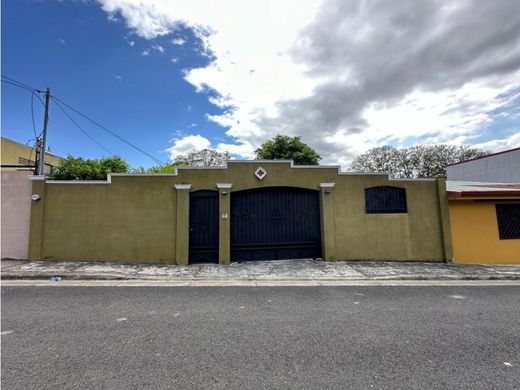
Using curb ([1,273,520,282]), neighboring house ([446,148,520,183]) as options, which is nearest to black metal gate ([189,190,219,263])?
curb ([1,273,520,282])

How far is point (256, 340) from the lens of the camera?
409cm

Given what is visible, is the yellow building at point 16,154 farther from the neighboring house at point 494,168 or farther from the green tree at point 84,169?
the neighboring house at point 494,168

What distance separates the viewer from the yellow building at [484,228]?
415 inches

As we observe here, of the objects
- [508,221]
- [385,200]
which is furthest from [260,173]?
[508,221]

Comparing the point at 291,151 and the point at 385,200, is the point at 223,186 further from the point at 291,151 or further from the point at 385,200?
the point at 291,151

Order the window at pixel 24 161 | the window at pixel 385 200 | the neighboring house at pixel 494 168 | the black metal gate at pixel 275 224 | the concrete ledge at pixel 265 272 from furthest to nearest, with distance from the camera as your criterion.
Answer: the neighboring house at pixel 494 168 → the window at pixel 24 161 → the window at pixel 385 200 → the black metal gate at pixel 275 224 → the concrete ledge at pixel 265 272

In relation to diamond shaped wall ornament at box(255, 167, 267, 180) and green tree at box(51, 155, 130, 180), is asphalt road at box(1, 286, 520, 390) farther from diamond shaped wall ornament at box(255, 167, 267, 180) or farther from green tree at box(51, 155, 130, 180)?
green tree at box(51, 155, 130, 180)

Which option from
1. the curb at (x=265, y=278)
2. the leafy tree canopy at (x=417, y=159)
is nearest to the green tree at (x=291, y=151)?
the leafy tree canopy at (x=417, y=159)

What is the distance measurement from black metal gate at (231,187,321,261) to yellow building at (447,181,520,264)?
5028mm

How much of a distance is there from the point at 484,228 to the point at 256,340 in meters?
10.6

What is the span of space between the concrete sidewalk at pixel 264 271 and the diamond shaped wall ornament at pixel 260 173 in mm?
2981

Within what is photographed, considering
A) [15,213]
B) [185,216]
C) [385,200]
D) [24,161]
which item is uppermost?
[24,161]

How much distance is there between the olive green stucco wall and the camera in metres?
9.66

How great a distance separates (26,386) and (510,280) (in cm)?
1092
